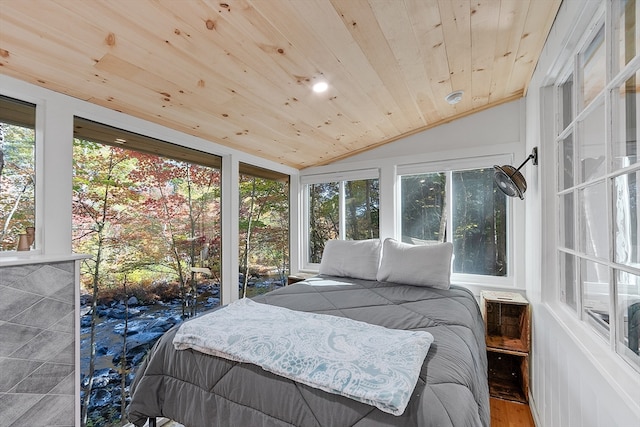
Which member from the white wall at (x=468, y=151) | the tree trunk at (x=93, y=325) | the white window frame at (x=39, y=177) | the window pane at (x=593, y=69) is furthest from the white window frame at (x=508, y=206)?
the white window frame at (x=39, y=177)

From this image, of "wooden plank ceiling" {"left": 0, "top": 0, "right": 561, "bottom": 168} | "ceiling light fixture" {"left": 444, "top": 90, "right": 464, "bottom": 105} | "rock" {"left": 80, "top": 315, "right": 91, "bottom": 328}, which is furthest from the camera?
"ceiling light fixture" {"left": 444, "top": 90, "right": 464, "bottom": 105}

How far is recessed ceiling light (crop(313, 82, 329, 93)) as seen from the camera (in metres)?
1.95

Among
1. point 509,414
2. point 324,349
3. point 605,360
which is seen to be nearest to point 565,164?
point 605,360

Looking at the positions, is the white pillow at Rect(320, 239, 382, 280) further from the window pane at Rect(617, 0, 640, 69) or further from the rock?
the window pane at Rect(617, 0, 640, 69)

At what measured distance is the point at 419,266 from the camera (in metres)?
2.51

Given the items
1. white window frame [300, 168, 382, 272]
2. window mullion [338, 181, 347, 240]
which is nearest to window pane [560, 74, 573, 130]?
white window frame [300, 168, 382, 272]

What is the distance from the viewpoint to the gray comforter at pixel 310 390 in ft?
3.04

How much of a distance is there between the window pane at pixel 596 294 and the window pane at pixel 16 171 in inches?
104

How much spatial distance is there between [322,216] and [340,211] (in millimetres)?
292

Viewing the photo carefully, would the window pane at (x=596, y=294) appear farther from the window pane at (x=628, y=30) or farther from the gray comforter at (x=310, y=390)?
the window pane at (x=628, y=30)

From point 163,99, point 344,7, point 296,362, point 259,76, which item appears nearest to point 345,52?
point 344,7

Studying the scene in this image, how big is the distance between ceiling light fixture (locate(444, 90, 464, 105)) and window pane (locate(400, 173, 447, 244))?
32.1 inches

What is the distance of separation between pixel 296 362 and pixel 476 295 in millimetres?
2356

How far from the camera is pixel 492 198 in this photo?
2.85m
